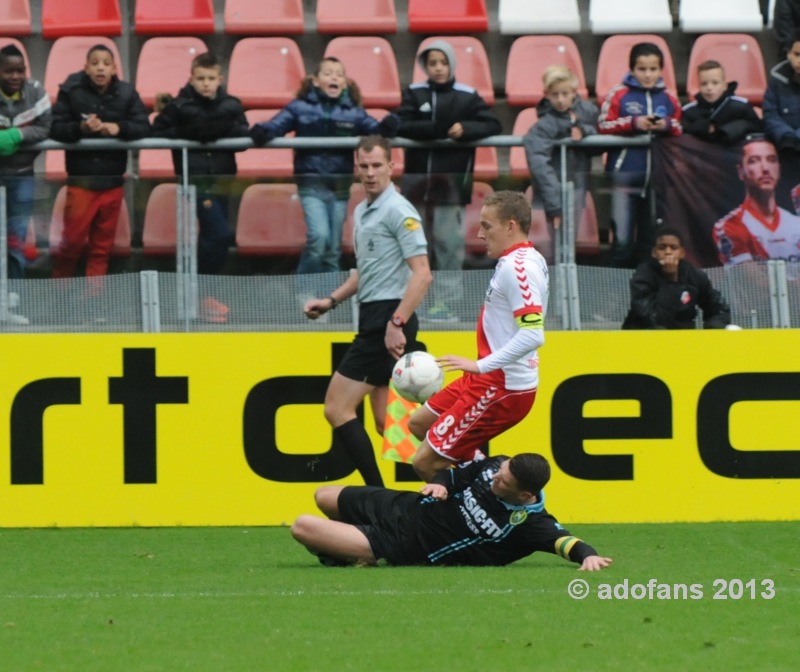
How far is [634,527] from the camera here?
951cm

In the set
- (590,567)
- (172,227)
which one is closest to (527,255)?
(590,567)

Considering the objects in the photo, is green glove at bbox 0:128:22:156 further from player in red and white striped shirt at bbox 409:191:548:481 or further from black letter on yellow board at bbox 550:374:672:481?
black letter on yellow board at bbox 550:374:672:481

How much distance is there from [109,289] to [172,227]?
56 cm

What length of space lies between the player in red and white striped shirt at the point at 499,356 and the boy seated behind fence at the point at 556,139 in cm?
244

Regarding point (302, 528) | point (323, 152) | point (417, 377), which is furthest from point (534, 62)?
point (302, 528)

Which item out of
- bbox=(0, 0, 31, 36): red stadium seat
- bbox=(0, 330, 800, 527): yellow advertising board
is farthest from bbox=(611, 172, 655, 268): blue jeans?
bbox=(0, 0, 31, 36): red stadium seat

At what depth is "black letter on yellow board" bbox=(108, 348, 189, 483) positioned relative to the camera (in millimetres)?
9773

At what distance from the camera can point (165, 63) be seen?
554 inches

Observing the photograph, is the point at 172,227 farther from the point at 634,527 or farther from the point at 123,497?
the point at 634,527

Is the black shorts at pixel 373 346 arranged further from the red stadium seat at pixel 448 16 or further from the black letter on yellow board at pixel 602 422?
the red stadium seat at pixel 448 16

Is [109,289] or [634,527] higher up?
[109,289]

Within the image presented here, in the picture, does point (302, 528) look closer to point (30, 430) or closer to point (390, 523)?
point (390, 523)

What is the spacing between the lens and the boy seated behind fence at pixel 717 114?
10438 mm

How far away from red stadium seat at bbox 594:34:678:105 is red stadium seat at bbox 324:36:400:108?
1845 mm
